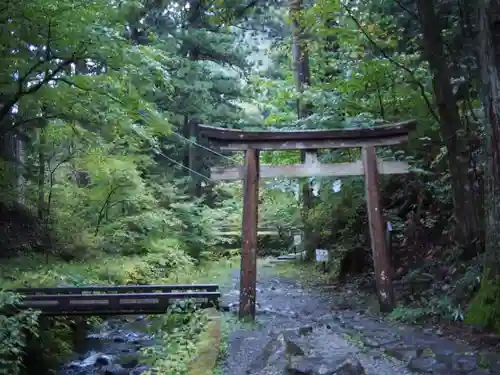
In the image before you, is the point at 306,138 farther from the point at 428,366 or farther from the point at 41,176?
the point at 41,176

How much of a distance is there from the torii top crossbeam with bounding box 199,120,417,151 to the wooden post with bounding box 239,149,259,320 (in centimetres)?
24

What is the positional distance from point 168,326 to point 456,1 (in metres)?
7.46

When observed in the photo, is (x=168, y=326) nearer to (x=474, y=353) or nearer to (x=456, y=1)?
(x=474, y=353)

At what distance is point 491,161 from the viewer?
21.7ft

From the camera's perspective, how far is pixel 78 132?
1128 cm

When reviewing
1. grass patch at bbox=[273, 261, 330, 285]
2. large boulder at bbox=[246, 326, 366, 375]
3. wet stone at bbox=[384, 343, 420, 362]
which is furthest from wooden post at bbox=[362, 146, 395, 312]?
grass patch at bbox=[273, 261, 330, 285]

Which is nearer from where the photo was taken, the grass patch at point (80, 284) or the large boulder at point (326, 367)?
the large boulder at point (326, 367)

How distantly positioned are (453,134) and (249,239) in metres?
3.81

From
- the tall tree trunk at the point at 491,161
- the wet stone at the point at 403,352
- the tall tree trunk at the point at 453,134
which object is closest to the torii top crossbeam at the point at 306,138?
the tall tree trunk at the point at 453,134

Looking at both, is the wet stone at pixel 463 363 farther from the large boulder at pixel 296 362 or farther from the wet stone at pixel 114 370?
the wet stone at pixel 114 370

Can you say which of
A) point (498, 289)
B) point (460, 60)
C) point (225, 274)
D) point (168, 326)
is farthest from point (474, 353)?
point (225, 274)

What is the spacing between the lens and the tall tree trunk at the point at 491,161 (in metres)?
6.38

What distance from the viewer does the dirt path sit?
18.5 ft

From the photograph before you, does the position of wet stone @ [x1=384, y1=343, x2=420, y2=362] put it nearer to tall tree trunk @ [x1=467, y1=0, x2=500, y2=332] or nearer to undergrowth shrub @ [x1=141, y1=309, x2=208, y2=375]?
tall tree trunk @ [x1=467, y1=0, x2=500, y2=332]
